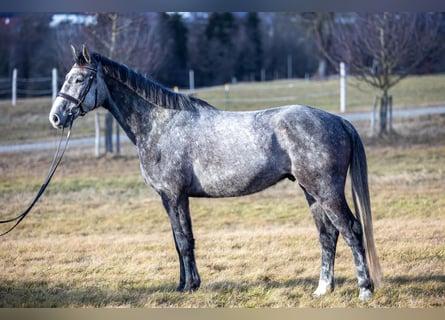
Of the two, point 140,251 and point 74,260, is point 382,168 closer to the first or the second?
point 140,251

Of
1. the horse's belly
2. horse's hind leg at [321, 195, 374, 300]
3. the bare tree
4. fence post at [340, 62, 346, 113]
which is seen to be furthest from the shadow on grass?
fence post at [340, 62, 346, 113]

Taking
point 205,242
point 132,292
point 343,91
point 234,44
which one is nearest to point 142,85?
point 132,292

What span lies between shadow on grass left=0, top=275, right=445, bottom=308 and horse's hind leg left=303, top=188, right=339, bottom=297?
0.13 m

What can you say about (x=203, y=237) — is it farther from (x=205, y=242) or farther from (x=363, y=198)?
(x=363, y=198)

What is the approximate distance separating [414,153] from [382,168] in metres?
0.49

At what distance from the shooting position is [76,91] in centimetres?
338

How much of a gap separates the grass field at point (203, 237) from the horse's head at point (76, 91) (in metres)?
1.29

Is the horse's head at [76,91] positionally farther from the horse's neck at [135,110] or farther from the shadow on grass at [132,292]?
the shadow on grass at [132,292]

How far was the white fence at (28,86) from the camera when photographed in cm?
623

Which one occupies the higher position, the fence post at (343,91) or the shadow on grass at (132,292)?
the fence post at (343,91)

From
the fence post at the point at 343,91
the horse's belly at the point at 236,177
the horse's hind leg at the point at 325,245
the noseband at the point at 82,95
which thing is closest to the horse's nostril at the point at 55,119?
the noseband at the point at 82,95

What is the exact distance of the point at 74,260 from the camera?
4301 millimetres

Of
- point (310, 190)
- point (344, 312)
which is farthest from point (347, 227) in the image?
point (344, 312)

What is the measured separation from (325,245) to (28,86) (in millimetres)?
4666
